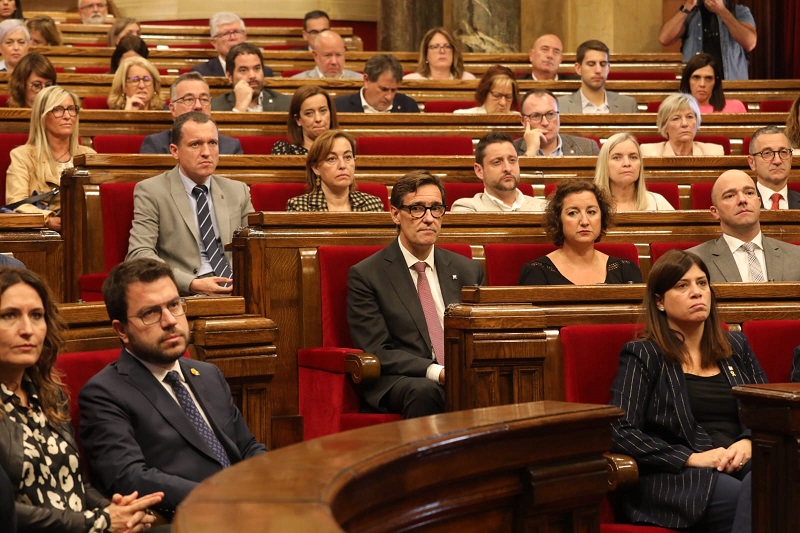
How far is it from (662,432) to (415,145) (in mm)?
2354

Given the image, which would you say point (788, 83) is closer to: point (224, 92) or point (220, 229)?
point (224, 92)

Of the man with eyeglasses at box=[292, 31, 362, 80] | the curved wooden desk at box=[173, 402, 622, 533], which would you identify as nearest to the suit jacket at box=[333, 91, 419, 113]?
the man with eyeglasses at box=[292, 31, 362, 80]

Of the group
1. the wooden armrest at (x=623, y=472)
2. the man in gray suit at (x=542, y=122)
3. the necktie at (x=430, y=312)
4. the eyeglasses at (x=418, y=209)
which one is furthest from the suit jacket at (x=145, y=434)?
the man in gray suit at (x=542, y=122)

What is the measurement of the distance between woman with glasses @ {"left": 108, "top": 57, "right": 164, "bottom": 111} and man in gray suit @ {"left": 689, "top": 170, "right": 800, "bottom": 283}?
2.48m

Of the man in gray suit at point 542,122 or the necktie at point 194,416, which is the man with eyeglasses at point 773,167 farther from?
the necktie at point 194,416

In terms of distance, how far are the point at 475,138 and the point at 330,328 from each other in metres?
1.91

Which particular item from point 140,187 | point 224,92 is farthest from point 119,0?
point 140,187

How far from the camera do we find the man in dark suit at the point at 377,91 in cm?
512

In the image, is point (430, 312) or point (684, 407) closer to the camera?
point (684, 407)

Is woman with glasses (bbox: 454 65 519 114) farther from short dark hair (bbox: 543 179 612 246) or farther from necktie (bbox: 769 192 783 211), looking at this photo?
short dark hair (bbox: 543 179 612 246)

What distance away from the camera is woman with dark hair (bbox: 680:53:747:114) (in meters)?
5.46

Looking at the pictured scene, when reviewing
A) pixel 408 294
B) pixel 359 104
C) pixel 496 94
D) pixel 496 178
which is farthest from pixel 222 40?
pixel 408 294

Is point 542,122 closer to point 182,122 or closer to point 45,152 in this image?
point 182,122

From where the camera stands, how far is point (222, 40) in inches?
247
